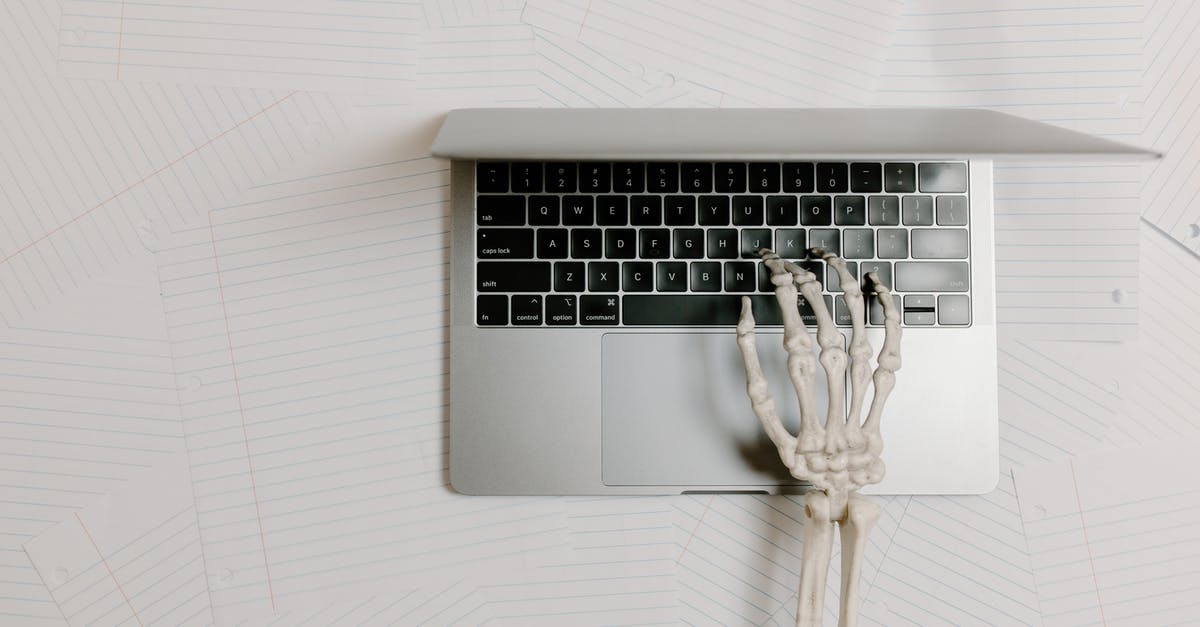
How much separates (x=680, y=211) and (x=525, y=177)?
13 centimetres

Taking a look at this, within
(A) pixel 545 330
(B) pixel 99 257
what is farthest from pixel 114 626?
(A) pixel 545 330

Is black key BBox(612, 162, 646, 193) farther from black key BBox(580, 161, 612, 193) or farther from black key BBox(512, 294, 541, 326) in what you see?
black key BBox(512, 294, 541, 326)

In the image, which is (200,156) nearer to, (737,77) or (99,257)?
(99,257)

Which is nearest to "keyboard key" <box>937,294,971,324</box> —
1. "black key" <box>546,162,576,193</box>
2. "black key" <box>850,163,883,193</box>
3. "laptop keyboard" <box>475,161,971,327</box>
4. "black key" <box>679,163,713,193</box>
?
"laptop keyboard" <box>475,161,971,327</box>

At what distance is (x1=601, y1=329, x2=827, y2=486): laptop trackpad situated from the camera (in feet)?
1.96

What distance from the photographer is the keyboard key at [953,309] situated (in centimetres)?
60

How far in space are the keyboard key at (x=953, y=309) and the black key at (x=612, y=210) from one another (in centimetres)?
26

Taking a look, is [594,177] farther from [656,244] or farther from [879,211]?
[879,211]

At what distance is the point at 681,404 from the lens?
1.96 ft

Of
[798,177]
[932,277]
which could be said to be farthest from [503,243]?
[932,277]

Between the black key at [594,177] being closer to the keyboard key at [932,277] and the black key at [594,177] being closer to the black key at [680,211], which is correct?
the black key at [680,211]

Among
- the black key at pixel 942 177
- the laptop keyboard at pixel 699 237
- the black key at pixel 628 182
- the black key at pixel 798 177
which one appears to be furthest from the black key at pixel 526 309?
the black key at pixel 942 177

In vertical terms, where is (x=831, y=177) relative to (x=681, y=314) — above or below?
above

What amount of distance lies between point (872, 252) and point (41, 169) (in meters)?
0.70
